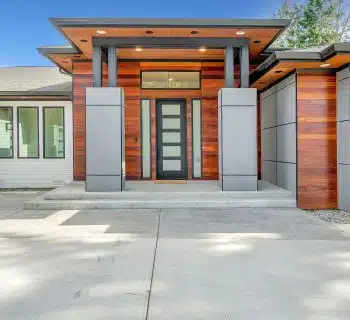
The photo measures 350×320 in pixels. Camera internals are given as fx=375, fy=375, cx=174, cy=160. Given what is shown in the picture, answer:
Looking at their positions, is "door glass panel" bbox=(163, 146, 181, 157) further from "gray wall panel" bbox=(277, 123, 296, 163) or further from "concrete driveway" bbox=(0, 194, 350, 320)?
"concrete driveway" bbox=(0, 194, 350, 320)

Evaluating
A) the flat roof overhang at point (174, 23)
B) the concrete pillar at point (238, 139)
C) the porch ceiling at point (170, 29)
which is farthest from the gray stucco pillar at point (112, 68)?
the concrete pillar at point (238, 139)

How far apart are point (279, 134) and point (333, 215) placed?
2.53 metres

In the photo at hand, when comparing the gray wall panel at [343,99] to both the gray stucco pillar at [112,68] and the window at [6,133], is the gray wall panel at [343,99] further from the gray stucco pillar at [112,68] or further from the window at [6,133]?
the window at [6,133]

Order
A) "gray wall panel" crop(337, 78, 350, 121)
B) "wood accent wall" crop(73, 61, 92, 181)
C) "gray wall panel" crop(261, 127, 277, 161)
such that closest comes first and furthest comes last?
1. "gray wall panel" crop(337, 78, 350, 121)
2. "gray wall panel" crop(261, 127, 277, 161)
3. "wood accent wall" crop(73, 61, 92, 181)

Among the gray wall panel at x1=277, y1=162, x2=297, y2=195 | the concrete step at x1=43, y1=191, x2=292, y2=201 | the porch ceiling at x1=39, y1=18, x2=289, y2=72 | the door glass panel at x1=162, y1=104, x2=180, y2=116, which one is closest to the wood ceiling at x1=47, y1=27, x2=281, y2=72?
the porch ceiling at x1=39, y1=18, x2=289, y2=72

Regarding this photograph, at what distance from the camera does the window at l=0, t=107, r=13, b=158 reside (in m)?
12.0

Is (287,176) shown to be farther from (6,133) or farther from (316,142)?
(6,133)

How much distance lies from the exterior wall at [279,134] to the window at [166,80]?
2067 millimetres

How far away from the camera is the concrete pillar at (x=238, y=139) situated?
8.16 m

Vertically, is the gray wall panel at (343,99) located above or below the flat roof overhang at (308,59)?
below

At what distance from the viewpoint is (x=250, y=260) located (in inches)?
160

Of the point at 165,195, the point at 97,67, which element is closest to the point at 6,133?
the point at 97,67

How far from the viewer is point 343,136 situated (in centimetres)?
742

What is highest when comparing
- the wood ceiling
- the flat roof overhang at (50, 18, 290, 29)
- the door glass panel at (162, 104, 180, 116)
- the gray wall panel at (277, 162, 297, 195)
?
the flat roof overhang at (50, 18, 290, 29)
